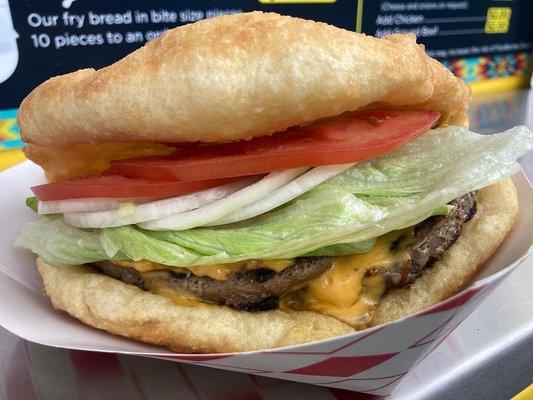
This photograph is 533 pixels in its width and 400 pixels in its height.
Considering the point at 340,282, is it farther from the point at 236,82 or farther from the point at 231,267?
the point at 236,82

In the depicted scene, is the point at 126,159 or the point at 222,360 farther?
the point at 126,159

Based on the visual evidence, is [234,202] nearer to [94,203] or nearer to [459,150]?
[94,203]

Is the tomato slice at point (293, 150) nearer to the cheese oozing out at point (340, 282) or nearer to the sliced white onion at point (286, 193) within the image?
the sliced white onion at point (286, 193)

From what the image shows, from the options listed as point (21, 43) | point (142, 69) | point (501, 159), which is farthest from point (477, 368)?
point (21, 43)

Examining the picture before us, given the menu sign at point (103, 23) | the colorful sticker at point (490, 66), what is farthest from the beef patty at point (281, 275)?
the colorful sticker at point (490, 66)

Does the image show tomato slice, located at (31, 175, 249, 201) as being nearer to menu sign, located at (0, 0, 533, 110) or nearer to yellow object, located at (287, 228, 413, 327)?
yellow object, located at (287, 228, 413, 327)

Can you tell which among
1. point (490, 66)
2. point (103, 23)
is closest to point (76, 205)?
point (103, 23)

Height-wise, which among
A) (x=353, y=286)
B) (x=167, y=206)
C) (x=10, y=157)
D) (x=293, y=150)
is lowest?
(x=10, y=157)
